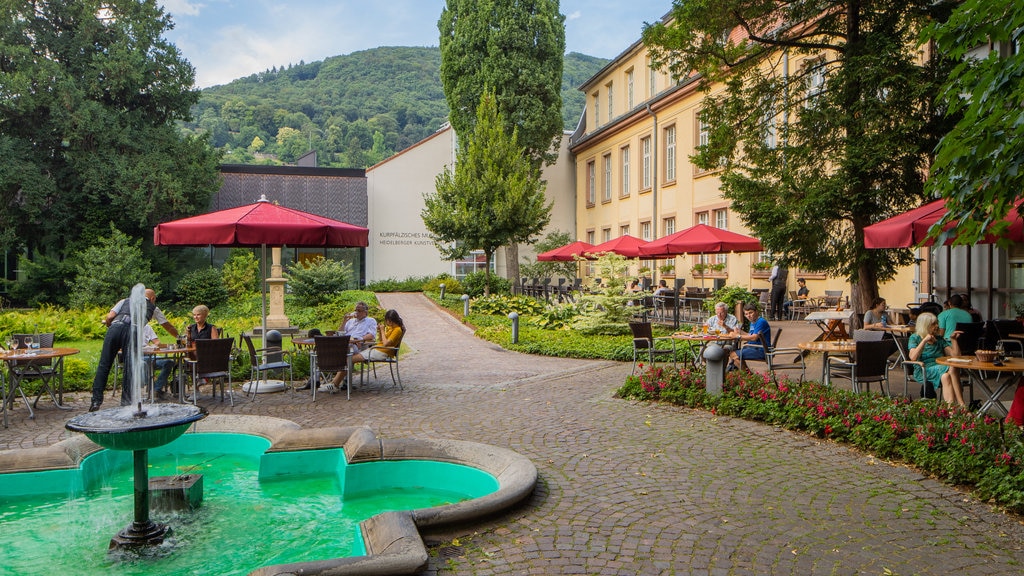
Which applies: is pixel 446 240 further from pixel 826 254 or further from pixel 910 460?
pixel 910 460

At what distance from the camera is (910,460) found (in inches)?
249

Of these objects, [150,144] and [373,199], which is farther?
[373,199]

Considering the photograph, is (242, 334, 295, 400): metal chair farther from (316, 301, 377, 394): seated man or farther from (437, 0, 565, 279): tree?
(437, 0, 565, 279): tree

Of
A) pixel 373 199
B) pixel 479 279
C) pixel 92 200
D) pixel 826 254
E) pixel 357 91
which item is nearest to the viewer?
pixel 826 254

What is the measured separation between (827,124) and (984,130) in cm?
786

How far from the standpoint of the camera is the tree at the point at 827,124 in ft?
37.0

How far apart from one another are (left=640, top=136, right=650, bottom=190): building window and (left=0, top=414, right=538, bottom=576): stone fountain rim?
2363 cm

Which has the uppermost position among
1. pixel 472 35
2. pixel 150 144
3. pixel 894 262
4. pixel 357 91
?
pixel 357 91

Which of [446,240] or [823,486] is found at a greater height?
[446,240]

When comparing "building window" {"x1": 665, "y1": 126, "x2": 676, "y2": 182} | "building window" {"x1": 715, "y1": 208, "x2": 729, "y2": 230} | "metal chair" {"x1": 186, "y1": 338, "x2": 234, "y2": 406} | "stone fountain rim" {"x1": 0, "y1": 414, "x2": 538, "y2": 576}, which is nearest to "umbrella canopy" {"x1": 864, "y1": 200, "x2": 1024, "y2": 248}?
"stone fountain rim" {"x1": 0, "y1": 414, "x2": 538, "y2": 576}

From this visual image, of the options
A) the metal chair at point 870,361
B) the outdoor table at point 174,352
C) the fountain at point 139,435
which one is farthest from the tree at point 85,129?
the metal chair at point 870,361

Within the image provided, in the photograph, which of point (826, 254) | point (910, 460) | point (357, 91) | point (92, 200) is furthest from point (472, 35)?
point (357, 91)

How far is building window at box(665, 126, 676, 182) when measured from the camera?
26.9 m

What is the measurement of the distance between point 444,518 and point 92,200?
28.1 metres
